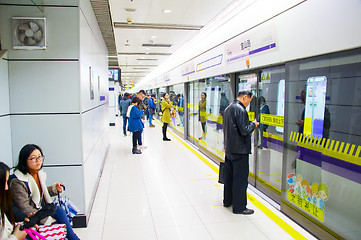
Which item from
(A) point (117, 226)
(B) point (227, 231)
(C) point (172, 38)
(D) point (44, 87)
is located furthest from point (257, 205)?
(C) point (172, 38)

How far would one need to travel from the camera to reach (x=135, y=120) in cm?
729

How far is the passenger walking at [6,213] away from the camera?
1866 mm

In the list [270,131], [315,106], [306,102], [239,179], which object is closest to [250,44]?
[270,131]

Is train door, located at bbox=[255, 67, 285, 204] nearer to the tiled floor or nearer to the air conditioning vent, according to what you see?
the tiled floor

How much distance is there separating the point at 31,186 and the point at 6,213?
44 cm

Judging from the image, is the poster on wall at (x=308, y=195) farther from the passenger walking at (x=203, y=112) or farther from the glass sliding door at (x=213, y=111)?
the passenger walking at (x=203, y=112)

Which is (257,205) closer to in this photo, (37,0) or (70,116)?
(70,116)

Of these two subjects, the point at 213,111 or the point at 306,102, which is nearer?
the point at 306,102

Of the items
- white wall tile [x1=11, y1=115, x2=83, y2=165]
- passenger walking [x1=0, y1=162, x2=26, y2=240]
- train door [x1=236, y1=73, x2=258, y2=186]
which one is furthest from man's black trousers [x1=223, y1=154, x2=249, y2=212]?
passenger walking [x1=0, y1=162, x2=26, y2=240]

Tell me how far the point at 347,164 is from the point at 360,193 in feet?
0.92

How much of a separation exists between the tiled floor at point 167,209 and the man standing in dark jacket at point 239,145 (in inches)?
10.4

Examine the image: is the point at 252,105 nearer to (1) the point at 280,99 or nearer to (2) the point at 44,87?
(1) the point at 280,99

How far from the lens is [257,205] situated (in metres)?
3.93

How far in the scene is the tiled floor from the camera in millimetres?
3164
